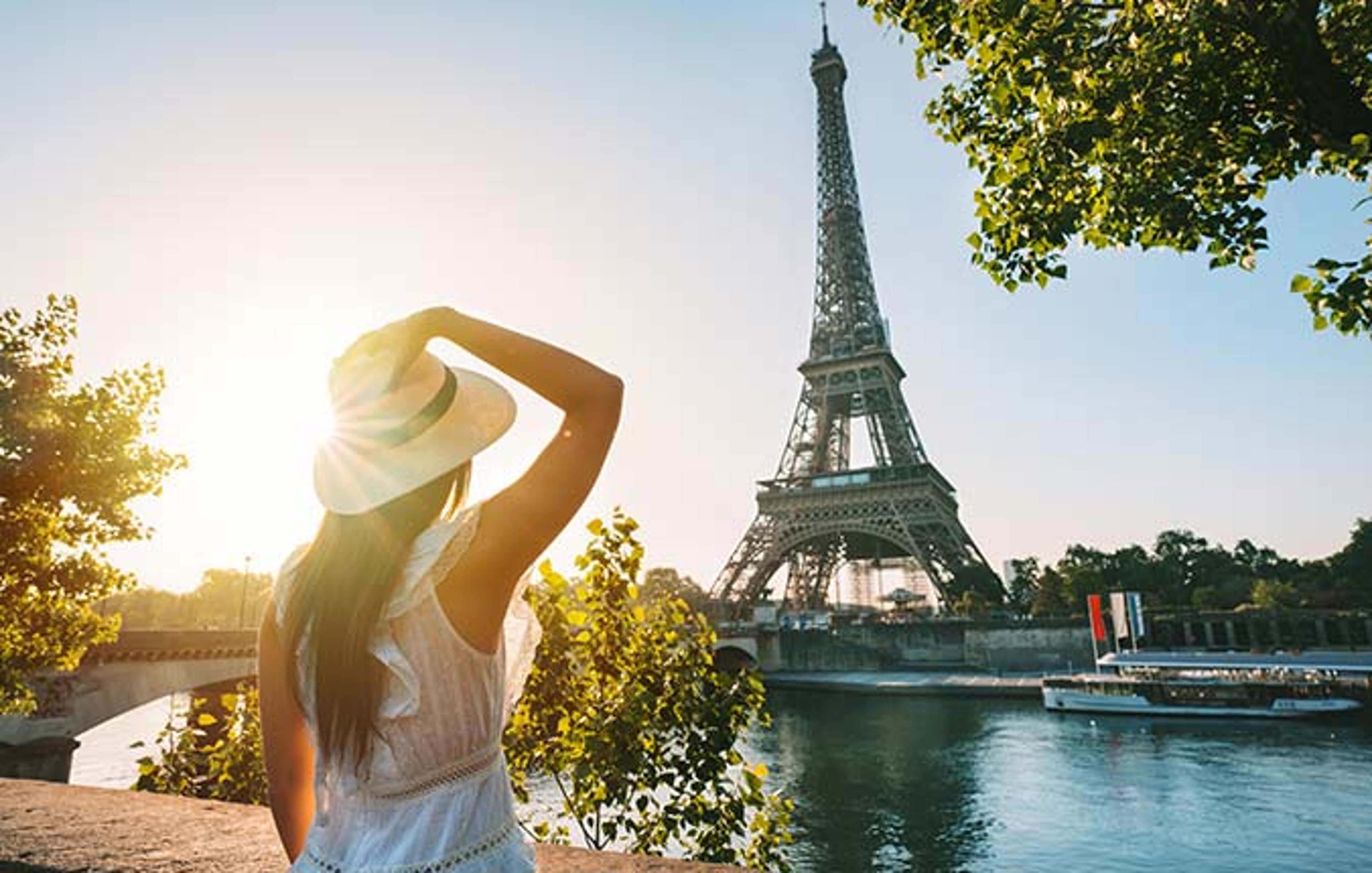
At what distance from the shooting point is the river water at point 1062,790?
14742 mm

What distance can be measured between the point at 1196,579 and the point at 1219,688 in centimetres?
4483

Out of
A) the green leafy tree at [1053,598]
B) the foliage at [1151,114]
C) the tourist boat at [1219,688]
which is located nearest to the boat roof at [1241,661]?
the tourist boat at [1219,688]

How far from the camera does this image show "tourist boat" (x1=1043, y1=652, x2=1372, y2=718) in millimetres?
28453

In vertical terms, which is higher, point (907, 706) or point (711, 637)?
point (711, 637)

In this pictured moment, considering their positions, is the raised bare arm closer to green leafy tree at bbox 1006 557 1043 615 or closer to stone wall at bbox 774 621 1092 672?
stone wall at bbox 774 621 1092 672

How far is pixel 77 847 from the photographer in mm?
2381

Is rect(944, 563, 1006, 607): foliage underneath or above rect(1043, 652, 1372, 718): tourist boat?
above

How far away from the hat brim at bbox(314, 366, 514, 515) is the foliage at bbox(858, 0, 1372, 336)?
480 centimetres

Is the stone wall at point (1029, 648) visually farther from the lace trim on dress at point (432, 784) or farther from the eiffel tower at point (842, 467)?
the lace trim on dress at point (432, 784)

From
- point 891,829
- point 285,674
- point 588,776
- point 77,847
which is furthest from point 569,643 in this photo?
point 891,829

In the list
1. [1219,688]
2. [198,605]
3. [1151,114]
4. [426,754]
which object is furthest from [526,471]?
[198,605]

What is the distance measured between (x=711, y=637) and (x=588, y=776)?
137 cm

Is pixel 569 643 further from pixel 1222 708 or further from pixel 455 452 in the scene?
pixel 1222 708

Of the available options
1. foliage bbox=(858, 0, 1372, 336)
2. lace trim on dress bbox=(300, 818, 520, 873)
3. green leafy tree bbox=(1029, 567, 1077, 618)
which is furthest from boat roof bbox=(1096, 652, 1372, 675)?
lace trim on dress bbox=(300, 818, 520, 873)
